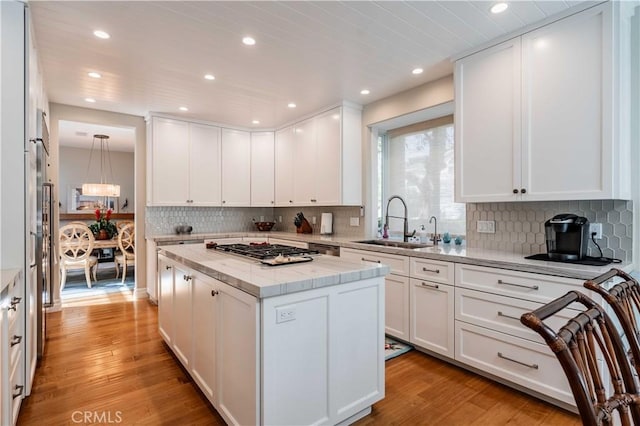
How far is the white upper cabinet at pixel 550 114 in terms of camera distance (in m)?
2.03

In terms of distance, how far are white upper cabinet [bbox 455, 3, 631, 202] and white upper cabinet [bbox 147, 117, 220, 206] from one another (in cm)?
344

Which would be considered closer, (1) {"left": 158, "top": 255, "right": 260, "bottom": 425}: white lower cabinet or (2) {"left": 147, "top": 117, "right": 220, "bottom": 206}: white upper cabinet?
(1) {"left": 158, "top": 255, "right": 260, "bottom": 425}: white lower cabinet

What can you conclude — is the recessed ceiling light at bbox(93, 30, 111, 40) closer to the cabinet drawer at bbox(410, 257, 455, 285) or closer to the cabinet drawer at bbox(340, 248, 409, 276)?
the cabinet drawer at bbox(340, 248, 409, 276)

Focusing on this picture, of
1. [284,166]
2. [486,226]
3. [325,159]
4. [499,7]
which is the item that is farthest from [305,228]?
[499,7]

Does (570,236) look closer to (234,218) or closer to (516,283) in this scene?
(516,283)

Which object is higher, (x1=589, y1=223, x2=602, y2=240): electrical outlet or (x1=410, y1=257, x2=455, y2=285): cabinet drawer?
(x1=589, y1=223, x2=602, y2=240): electrical outlet

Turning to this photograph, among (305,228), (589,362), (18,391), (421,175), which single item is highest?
(421,175)

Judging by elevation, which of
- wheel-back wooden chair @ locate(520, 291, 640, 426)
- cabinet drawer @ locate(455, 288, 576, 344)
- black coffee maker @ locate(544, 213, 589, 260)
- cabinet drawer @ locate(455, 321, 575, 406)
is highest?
black coffee maker @ locate(544, 213, 589, 260)

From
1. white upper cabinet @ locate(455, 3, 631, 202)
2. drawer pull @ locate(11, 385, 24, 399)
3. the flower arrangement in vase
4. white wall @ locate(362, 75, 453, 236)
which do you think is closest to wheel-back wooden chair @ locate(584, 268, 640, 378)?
white upper cabinet @ locate(455, 3, 631, 202)

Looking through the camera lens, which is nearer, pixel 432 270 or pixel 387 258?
pixel 432 270

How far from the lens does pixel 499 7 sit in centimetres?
213

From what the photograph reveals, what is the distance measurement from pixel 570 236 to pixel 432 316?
1.13 m

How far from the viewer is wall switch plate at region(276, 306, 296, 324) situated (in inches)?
61.4

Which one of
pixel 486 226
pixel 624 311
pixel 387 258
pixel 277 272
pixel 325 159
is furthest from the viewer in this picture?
pixel 325 159
